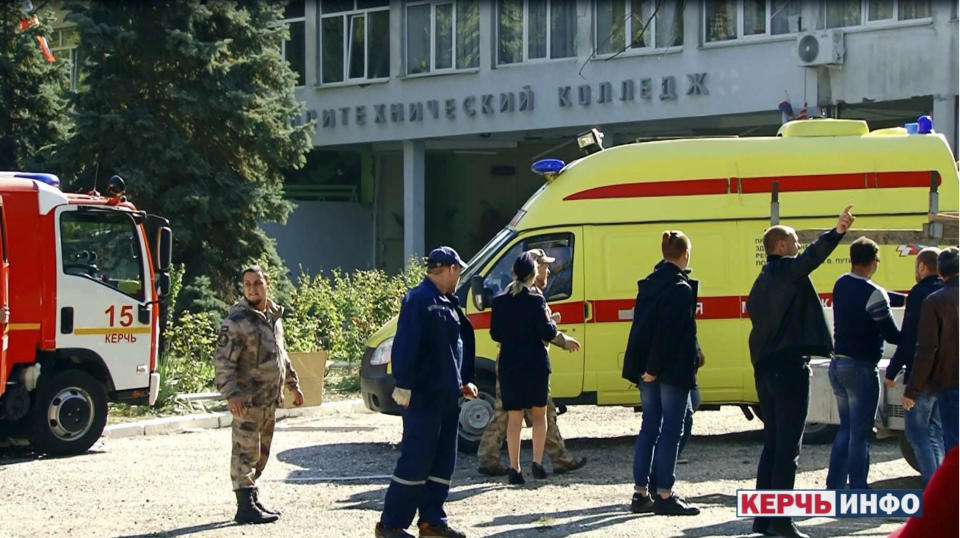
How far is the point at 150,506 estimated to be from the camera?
9.63 m

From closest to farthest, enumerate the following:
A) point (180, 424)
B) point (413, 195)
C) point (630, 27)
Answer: point (180, 424)
point (630, 27)
point (413, 195)

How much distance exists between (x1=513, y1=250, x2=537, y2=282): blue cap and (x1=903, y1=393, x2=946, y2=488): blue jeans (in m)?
3.03

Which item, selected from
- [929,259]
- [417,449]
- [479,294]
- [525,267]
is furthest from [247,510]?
[929,259]

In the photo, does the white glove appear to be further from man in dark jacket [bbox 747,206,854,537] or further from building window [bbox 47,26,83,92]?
building window [bbox 47,26,83,92]

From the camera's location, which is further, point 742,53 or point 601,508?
point 742,53

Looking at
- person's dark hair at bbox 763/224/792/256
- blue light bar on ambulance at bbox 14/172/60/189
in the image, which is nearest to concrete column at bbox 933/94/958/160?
blue light bar on ambulance at bbox 14/172/60/189

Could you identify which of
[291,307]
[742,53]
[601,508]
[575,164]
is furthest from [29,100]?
[601,508]

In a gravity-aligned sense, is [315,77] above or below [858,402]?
above

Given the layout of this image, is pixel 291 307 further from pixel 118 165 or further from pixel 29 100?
pixel 29 100

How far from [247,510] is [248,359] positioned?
3.20 ft

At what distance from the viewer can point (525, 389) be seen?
9984 mm

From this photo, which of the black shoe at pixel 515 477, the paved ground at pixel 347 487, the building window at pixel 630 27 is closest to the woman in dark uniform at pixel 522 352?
the black shoe at pixel 515 477

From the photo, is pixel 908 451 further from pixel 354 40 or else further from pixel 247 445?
pixel 354 40

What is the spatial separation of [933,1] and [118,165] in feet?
46.9
